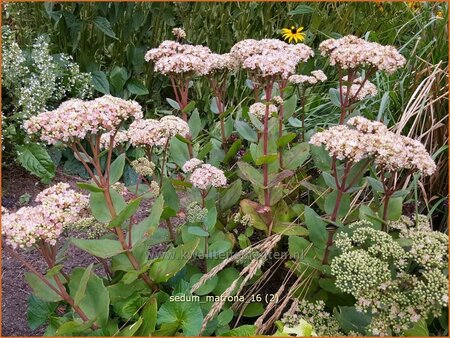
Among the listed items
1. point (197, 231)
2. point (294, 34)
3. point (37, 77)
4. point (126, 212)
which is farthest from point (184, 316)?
point (294, 34)

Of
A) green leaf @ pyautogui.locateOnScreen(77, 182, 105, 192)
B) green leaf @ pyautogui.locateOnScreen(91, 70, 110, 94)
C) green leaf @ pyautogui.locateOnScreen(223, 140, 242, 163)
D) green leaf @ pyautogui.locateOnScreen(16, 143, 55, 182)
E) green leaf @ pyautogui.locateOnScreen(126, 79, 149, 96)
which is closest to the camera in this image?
green leaf @ pyautogui.locateOnScreen(77, 182, 105, 192)

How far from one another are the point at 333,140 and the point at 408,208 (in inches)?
32.1

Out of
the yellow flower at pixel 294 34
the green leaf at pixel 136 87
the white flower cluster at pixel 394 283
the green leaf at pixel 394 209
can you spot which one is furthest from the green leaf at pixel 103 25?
the white flower cluster at pixel 394 283

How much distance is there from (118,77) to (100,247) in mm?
2031

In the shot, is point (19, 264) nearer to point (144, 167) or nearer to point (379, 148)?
point (144, 167)

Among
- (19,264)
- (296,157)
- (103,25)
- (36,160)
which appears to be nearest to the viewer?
(296,157)

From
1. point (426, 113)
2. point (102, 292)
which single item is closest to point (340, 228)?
point (102, 292)

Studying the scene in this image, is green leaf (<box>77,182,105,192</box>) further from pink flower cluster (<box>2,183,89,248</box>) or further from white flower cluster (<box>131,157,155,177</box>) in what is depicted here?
white flower cluster (<box>131,157,155,177</box>)

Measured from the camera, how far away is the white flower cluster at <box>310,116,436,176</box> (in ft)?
5.41

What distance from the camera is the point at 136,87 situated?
11.8 ft

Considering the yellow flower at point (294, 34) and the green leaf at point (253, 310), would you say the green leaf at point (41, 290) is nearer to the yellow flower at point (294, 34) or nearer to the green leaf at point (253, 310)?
the green leaf at point (253, 310)

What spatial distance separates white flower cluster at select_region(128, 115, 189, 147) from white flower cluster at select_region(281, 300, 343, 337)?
0.78 metres

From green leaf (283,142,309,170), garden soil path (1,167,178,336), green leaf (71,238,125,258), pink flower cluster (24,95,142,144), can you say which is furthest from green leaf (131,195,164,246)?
green leaf (283,142,309,170)

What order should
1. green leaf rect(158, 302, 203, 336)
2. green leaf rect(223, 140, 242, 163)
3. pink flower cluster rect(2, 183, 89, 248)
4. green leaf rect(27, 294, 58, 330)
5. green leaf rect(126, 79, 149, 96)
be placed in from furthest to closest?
1. green leaf rect(126, 79, 149, 96)
2. green leaf rect(223, 140, 242, 163)
3. green leaf rect(27, 294, 58, 330)
4. green leaf rect(158, 302, 203, 336)
5. pink flower cluster rect(2, 183, 89, 248)
